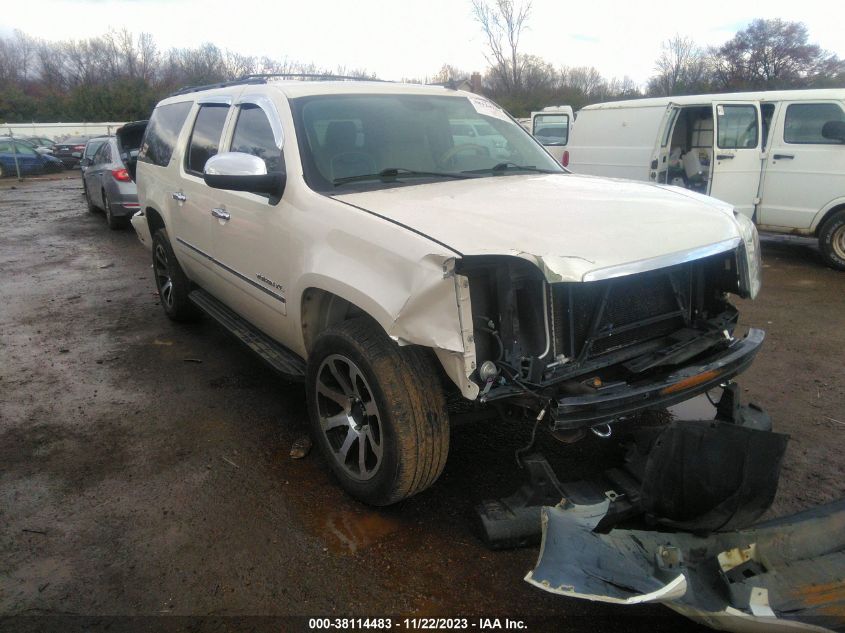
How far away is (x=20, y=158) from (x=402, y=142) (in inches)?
987

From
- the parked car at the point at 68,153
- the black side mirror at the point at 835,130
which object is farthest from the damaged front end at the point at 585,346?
the parked car at the point at 68,153

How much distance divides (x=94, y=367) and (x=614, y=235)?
423 cm

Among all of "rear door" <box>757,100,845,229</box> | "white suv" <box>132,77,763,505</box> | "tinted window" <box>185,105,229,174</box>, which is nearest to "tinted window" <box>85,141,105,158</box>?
"tinted window" <box>185,105,229,174</box>

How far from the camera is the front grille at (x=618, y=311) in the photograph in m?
2.41

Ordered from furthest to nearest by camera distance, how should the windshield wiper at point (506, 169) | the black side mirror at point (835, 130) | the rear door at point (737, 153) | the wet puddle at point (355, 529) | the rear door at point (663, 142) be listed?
1. the rear door at point (663, 142)
2. the rear door at point (737, 153)
3. the black side mirror at point (835, 130)
4. the windshield wiper at point (506, 169)
5. the wet puddle at point (355, 529)

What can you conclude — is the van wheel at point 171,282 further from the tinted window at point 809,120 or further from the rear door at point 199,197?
the tinted window at point 809,120

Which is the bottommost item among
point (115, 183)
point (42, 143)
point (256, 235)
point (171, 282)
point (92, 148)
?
point (171, 282)

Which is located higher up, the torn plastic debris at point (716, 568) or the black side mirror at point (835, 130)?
the black side mirror at point (835, 130)

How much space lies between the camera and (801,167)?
24.9ft

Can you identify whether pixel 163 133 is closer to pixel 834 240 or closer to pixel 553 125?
pixel 834 240

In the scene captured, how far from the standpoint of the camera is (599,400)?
2264 mm

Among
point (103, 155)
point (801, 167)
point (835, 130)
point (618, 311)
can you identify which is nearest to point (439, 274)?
point (618, 311)

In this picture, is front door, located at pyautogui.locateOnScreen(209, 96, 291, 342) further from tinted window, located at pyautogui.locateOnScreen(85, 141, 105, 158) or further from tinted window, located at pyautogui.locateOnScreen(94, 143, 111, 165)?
tinted window, located at pyautogui.locateOnScreen(85, 141, 105, 158)

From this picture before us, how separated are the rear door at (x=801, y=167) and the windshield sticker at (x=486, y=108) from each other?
528 centimetres
